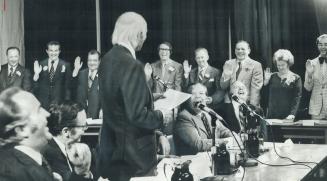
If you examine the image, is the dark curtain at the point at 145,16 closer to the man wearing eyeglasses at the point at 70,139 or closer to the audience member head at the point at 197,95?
the audience member head at the point at 197,95

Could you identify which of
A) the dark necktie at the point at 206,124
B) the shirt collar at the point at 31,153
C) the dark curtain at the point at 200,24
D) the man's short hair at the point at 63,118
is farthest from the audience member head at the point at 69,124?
the dark necktie at the point at 206,124

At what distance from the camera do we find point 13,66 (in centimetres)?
270

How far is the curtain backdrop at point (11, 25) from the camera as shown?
2705mm

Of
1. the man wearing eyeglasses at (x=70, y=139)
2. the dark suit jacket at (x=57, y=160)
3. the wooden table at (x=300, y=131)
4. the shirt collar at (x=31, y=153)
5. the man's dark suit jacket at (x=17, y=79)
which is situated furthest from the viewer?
the wooden table at (x=300, y=131)

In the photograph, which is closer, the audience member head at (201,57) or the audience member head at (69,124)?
the audience member head at (69,124)

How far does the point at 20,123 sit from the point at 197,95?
4.05ft

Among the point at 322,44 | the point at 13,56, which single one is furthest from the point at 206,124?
the point at 13,56

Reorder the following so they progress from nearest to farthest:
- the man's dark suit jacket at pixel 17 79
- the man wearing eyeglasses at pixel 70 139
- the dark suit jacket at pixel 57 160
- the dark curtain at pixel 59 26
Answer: the dark suit jacket at pixel 57 160, the man wearing eyeglasses at pixel 70 139, the man's dark suit jacket at pixel 17 79, the dark curtain at pixel 59 26

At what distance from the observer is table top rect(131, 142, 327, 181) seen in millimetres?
2146

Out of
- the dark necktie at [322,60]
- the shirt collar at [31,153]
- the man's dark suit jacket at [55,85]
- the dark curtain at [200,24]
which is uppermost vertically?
the dark curtain at [200,24]

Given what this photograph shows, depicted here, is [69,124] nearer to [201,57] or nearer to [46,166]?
[46,166]

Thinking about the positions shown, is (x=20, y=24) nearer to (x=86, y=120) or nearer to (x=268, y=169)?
(x=86, y=120)

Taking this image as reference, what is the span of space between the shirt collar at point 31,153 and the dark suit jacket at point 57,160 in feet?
0.45

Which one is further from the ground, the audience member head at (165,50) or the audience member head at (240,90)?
the audience member head at (165,50)
